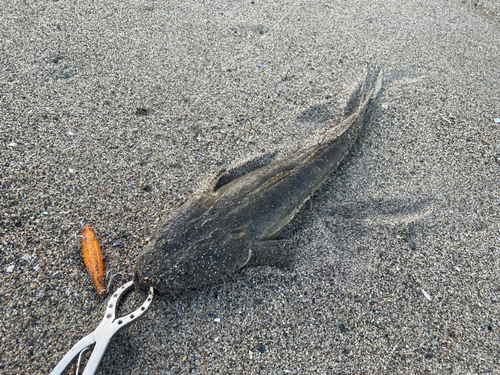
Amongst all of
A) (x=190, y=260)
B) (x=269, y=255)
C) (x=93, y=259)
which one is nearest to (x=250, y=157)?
(x=269, y=255)

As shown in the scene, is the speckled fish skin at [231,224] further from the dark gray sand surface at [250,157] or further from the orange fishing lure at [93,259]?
the orange fishing lure at [93,259]

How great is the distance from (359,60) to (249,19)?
69.1 inches

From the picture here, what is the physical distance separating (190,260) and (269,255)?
671 mm

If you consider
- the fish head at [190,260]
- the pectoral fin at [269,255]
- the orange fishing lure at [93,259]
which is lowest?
the pectoral fin at [269,255]

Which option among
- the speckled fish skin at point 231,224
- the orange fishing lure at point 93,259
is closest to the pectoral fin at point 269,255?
the speckled fish skin at point 231,224

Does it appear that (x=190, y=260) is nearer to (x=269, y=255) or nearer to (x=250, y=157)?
(x=269, y=255)

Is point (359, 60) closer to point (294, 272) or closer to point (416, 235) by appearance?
point (416, 235)

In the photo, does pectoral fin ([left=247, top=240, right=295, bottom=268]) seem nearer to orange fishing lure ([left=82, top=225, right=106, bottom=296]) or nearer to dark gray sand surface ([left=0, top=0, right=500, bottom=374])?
dark gray sand surface ([left=0, top=0, right=500, bottom=374])

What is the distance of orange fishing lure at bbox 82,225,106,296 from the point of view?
8.29 feet

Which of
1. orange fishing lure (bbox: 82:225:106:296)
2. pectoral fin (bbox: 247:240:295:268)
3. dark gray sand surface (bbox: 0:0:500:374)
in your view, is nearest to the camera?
dark gray sand surface (bbox: 0:0:500:374)

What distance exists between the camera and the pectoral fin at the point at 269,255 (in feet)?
9.13

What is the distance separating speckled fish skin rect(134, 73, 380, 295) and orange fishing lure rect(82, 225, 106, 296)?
0.31 m

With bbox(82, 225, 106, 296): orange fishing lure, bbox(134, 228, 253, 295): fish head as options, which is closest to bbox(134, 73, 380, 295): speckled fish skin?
bbox(134, 228, 253, 295): fish head

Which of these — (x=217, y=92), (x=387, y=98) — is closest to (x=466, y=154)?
(x=387, y=98)
